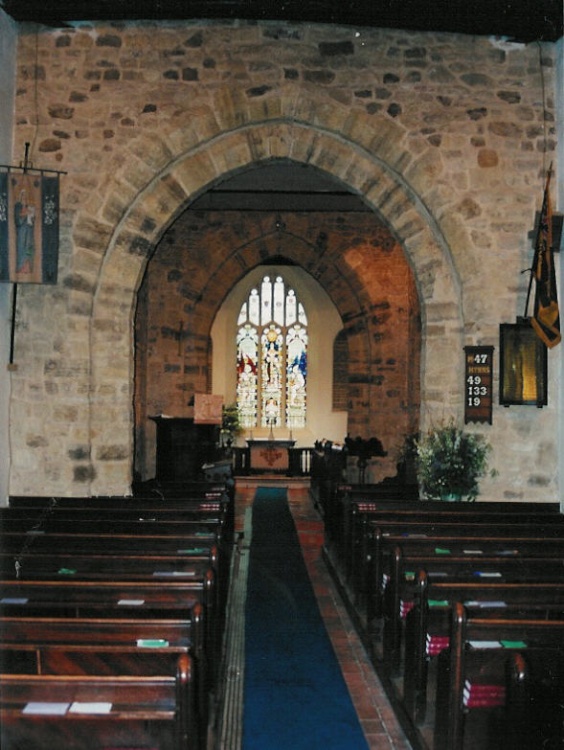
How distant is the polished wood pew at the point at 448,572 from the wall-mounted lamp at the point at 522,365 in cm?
322

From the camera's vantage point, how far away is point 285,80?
775cm

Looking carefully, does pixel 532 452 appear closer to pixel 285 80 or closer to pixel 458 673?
pixel 285 80

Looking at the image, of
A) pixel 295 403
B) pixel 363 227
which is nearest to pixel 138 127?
pixel 363 227

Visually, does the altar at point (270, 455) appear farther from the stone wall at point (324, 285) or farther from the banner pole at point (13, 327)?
the banner pole at point (13, 327)

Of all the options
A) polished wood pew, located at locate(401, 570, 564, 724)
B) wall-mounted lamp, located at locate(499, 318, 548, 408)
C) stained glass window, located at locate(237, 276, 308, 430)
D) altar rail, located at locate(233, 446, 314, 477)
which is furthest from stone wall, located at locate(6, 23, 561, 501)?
stained glass window, located at locate(237, 276, 308, 430)

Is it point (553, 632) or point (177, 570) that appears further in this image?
point (177, 570)

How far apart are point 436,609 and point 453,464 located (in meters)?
3.63

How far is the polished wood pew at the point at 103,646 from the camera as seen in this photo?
9.34 feet

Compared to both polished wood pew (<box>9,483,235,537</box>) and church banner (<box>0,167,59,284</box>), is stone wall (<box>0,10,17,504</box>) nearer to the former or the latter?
church banner (<box>0,167,59,284</box>)

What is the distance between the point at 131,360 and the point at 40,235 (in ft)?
4.95

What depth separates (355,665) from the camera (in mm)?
5102

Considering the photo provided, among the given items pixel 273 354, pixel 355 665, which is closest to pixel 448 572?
pixel 355 665

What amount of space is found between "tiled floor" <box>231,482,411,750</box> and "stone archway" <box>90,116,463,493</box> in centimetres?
205

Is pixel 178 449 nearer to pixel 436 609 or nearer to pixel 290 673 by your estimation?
pixel 290 673
